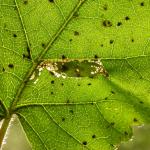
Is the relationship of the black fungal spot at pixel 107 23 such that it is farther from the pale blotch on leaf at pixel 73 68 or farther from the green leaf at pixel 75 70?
the pale blotch on leaf at pixel 73 68

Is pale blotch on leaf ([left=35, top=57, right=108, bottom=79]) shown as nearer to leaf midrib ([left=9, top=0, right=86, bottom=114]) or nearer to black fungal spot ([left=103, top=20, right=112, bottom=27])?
leaf midrib ([left=9, top=0, right=86, bottom=114])

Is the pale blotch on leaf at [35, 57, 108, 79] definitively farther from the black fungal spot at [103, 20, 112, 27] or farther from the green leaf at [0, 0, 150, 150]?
the black fungal spot at [103, 20, 112, 27]

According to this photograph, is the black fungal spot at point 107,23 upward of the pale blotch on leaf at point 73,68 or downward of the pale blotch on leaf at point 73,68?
upward

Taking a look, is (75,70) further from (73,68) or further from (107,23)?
(107,23)

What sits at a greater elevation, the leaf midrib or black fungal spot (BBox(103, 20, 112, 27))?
black fungal spot (BBox(103, 20, 112, 27))

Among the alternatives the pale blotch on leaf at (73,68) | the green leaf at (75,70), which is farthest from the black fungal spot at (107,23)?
the pale blotch on leaf at (73,68)

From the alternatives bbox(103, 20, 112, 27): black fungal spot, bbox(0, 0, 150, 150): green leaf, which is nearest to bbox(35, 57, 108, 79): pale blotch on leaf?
bbox(0, 0, 150, 150): green leaf

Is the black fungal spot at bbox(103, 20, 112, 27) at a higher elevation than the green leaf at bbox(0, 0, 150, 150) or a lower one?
higher

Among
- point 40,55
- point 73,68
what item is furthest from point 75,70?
point 40,55
